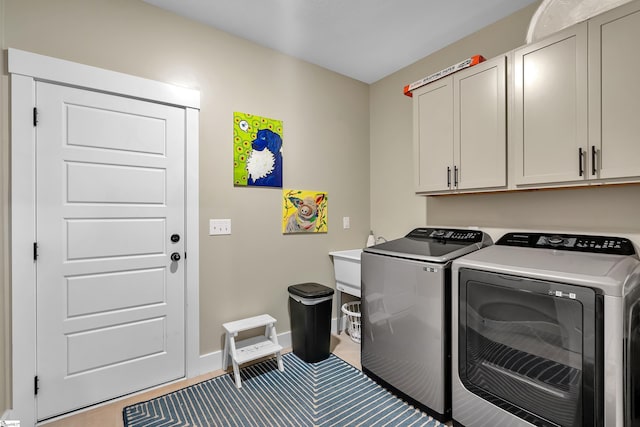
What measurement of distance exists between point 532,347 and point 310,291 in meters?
1.47

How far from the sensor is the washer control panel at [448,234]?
84.7 inches

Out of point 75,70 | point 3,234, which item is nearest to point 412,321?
point 3,234

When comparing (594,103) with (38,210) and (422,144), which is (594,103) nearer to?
(422,144)

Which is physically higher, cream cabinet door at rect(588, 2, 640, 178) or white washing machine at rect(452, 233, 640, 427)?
cream cabinet door at rect(588, 2, 640, 178)

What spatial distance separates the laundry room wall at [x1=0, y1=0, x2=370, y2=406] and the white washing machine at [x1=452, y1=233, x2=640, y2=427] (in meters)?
1.47

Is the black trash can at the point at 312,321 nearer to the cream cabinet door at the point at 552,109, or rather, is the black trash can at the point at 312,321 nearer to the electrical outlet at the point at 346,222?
the electrical outlet at the point at 346,222

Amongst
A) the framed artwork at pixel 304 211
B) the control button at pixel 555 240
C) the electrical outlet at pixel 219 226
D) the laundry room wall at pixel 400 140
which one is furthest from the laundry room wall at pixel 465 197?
the electrical outlet at pixel 219 226

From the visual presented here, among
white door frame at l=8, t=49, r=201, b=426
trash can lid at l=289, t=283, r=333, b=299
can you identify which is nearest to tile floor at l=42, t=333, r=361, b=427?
white door frame at l=8, t=49, r=201, b=426

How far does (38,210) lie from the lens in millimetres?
1701

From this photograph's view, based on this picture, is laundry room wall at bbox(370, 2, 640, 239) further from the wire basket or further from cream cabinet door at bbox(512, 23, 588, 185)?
the wire basket

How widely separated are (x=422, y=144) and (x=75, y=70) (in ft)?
7.69

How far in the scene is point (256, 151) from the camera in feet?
8.07

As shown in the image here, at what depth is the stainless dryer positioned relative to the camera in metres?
1.71

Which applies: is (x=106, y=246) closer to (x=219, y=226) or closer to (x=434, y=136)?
(x=219, y=226)
